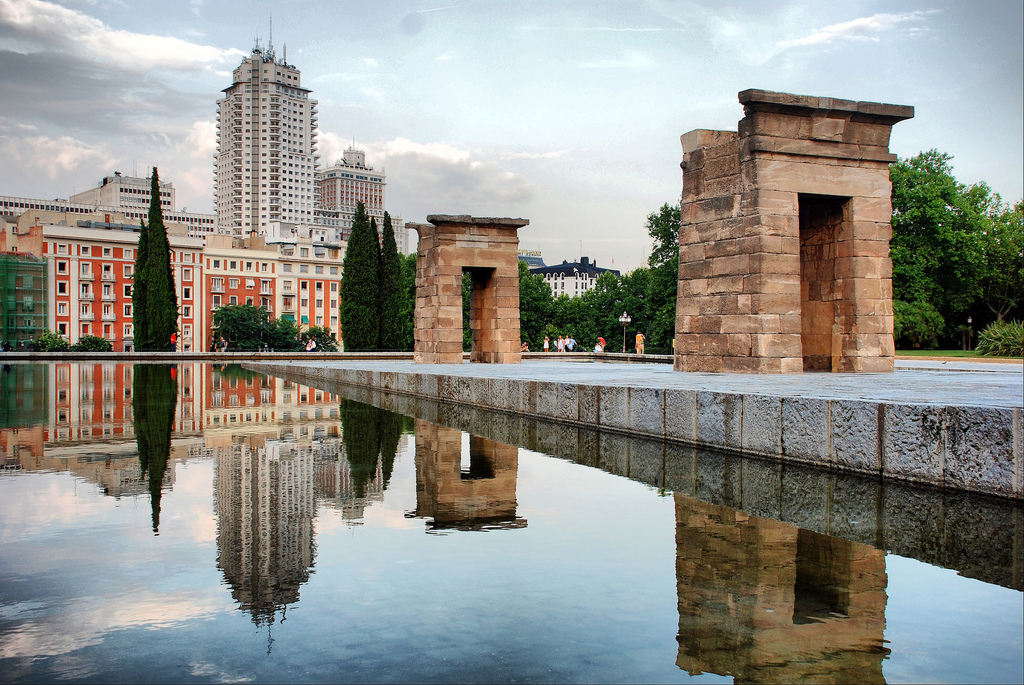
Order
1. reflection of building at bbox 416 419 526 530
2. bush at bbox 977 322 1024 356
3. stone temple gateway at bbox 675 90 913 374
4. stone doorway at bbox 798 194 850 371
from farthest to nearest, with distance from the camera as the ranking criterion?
bush at bbox 977 322 1024 356
stone doorway at bbox 798 194 850 371
stone temple gateway at bbox 675 90 913 374
reflection of building at bbox 416 419 526 530

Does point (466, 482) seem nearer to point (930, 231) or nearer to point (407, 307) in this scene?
point (930, 231)

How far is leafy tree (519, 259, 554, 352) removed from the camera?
84.1m

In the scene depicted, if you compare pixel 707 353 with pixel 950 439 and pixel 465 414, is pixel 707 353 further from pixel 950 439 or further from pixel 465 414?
pixel 950 439

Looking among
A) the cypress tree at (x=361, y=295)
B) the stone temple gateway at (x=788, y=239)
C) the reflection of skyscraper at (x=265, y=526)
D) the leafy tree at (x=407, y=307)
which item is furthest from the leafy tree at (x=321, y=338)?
the reflection of skyscraper at (x=265, y=526)

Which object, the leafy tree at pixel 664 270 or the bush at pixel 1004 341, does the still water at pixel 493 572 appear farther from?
the leafy tree at pixel 664 270

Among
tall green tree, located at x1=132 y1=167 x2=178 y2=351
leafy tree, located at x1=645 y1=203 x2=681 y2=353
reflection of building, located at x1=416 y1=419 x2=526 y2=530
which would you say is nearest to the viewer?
reflection of building, located at x1=416 y1=419 x2=526 y2=530

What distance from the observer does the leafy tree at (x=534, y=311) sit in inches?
3310

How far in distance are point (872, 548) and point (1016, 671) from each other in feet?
6.47

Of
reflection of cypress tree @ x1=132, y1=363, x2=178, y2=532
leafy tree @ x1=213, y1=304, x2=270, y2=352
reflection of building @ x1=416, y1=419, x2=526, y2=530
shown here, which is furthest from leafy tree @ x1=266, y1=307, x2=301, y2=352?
reflection of building @ x1=416, y1=419, x2=526, y2=530

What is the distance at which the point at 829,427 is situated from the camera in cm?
801

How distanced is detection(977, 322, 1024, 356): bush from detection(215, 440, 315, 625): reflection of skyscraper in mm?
29924

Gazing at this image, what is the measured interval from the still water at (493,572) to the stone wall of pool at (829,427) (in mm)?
289

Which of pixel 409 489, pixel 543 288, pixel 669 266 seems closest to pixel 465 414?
pixel 409 489

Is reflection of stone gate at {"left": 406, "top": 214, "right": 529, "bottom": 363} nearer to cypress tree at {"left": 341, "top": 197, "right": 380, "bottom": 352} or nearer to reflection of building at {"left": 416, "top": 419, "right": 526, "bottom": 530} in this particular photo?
reflection of building at {"left": 416, "top": 419, "right": 526, "bottom": 530}
